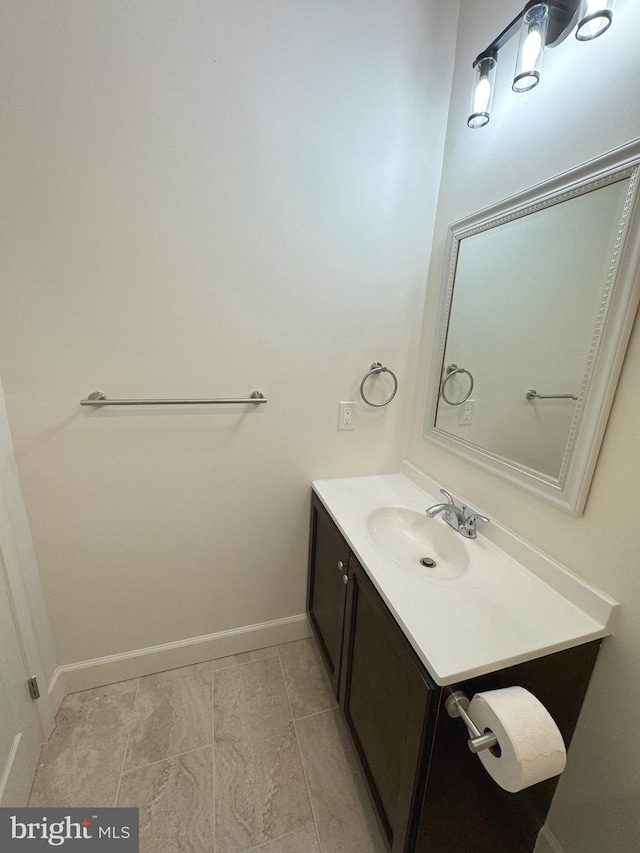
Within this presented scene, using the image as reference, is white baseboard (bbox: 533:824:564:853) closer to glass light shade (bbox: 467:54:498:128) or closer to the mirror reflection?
the mirror reflection

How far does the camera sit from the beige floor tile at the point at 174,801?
1.04 meters

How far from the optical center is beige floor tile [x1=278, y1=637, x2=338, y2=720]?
1446mm

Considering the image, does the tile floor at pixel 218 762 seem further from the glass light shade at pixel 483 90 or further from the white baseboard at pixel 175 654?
the glass light shade at pixel 483 90

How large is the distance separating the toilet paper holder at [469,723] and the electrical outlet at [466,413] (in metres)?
0.83

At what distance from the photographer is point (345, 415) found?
149 cm

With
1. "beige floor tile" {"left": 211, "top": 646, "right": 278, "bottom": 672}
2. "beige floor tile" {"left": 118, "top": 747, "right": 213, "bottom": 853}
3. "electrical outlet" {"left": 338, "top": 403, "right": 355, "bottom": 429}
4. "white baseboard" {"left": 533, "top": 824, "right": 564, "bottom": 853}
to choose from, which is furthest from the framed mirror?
"beige floor tile" {"left": 118, "top": 747, "right": 213, "bottom": 853}

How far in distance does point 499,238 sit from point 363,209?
0.50 meters

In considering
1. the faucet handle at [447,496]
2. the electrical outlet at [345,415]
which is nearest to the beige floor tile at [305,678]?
the faucet handle at [447,496]

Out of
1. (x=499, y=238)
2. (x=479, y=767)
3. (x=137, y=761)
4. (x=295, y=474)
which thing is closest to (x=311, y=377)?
(x=295, y=474)

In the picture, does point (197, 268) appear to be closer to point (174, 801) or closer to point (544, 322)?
point (544, 322)

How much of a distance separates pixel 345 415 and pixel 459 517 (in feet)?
1.94

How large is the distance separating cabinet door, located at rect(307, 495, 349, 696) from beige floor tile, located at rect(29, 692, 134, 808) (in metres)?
0.81

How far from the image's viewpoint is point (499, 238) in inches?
44.0

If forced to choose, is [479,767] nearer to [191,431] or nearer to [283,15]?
[191,431]
